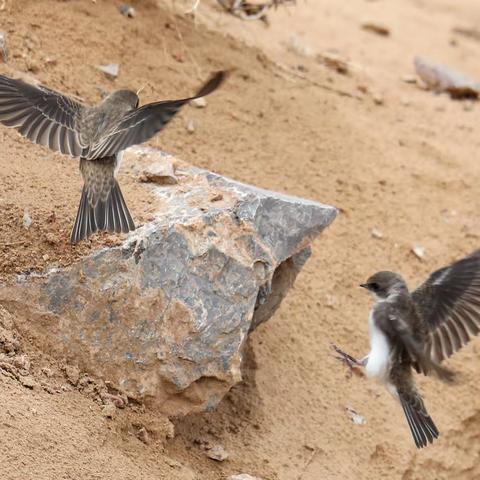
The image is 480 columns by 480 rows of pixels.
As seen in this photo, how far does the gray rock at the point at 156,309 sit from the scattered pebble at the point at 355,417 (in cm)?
123

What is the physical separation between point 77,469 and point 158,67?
3.75 meters

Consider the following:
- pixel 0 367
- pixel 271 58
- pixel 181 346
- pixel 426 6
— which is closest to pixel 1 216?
pixel 0 367

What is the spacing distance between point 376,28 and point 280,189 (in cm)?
512

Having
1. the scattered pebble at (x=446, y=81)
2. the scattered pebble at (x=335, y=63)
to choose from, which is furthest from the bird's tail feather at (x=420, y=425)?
the scattered pebble at (x=446, y=81)

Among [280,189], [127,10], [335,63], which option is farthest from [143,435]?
[335,63]

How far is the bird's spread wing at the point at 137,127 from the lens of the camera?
4961 millimetres

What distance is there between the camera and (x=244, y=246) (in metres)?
5.03

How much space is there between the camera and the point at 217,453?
16.8ft

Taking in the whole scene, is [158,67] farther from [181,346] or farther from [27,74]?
[181,346]

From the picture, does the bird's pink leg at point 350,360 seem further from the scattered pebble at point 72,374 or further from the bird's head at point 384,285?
the scattered pebble at point 72,374

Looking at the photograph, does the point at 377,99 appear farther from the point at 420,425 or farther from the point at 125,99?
the point at 420,425

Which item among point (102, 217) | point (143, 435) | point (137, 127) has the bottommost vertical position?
point (143, 435)

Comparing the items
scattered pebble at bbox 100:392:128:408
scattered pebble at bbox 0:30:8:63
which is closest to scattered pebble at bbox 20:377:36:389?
scattered pebble at bbox 100:392:128:408

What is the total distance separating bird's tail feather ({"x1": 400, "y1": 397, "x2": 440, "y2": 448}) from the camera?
5.23 m
